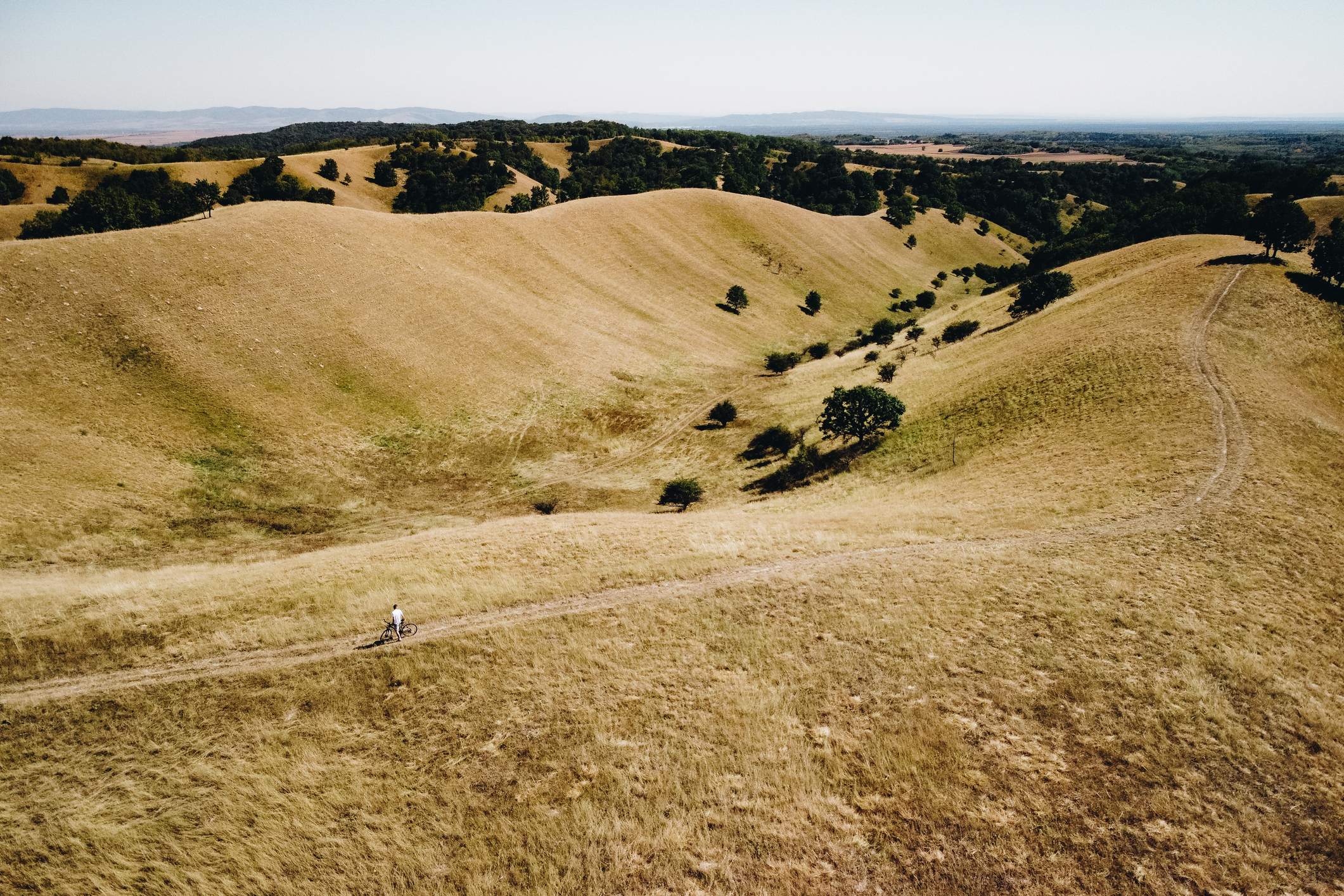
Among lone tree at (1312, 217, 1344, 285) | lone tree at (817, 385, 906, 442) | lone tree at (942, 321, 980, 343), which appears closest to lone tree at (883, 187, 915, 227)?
lone tree at (942, 321, 980, 343)

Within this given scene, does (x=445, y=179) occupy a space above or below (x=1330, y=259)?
above

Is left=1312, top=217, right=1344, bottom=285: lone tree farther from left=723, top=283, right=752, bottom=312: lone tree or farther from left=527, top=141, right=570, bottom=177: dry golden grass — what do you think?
left=527, top=141, right=570, bottom=177: dry golden grass

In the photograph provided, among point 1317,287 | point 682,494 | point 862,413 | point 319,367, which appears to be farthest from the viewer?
point 1317,287

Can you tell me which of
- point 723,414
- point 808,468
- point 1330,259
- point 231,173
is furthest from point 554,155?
point 1330,259

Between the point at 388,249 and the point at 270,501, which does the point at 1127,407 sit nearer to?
the point at 270,501

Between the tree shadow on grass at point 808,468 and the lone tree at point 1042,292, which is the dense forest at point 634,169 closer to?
the lone tree at point 1042,292

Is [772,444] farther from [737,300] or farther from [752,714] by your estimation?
[737,300]
